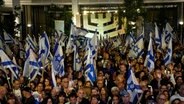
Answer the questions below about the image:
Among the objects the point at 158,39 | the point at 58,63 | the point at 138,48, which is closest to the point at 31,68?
the point at 58,63

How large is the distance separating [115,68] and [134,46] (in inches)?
106

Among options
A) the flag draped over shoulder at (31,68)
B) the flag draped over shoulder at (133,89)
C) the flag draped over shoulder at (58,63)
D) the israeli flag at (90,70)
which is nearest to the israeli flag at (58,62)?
the flag draped over shoulder at (58,63)

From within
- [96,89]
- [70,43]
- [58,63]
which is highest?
[96,89]

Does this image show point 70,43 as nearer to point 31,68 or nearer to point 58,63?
point 58,63

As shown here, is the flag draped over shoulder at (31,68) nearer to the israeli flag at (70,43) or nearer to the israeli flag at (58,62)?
the israeli flag at (58,62)

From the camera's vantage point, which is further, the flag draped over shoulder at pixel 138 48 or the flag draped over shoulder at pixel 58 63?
the flag draped over shoulder at pixel 138 48

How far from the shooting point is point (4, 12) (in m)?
35.4

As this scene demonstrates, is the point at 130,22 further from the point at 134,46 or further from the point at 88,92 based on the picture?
the point at 88,92

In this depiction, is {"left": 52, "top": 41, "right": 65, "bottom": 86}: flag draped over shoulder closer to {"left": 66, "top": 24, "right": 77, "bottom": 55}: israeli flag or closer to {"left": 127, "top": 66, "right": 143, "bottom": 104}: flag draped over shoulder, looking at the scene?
{"left": 127, "top": 66, "right": 143, "bottom": 104}: flag draped over shoulder

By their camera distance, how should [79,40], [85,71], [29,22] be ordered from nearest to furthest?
[85,71], [79,40], [29,22]

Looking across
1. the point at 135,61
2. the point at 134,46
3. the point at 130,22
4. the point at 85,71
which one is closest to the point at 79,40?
the point at 134,46

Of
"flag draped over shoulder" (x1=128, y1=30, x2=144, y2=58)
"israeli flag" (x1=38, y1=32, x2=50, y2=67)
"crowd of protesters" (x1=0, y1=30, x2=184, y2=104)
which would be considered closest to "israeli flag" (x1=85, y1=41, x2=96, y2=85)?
"crowd of protesters" (x1=0, y1=30, x2=184, y2=104)

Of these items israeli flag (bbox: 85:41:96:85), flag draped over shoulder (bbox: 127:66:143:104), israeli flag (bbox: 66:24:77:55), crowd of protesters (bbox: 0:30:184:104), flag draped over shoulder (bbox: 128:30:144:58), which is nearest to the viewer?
crowd of protesters (bbox: 0:30:184:104)

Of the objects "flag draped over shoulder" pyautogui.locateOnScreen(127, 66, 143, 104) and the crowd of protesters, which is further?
"flag draped over shoulder" pyautogui.locateOnScreen(127, 66, 143, 104)
